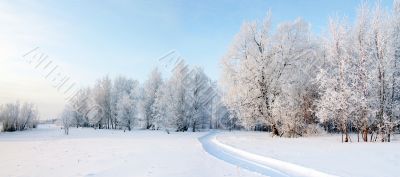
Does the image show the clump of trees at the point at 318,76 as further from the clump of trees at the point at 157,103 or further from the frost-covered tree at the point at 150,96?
the frost-covered tree at the point at 150,96

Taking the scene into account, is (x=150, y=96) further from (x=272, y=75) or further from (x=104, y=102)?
(x=272, y=75)

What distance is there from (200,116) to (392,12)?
38834mm

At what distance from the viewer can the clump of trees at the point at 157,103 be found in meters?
58.7

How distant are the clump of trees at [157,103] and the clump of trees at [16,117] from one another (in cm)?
1377

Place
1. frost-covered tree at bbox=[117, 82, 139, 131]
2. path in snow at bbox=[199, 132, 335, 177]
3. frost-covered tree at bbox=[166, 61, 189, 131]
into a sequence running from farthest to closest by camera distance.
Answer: frost-covered tree at bbox=[117, 82, 139, 131]
frost-covered tree at bbox=[166, 61, 189, 131]
path in snow at bbox=[199, 132, 335, 177]

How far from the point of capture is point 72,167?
Answer: 1552cm

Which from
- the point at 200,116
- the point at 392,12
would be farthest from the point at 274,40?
the point at 200,116

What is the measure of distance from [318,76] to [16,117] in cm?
8989

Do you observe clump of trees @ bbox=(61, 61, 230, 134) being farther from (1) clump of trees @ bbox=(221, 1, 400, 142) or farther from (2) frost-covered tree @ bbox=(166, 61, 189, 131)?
(1) clump of trees @ bbox=(221, 1, 400, 142)

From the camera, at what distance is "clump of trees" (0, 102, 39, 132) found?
88938 millimetres

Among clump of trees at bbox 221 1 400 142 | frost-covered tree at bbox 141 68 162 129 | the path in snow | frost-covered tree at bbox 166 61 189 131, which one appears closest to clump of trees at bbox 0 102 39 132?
frost-covered tree at bbox 141 68 162 129

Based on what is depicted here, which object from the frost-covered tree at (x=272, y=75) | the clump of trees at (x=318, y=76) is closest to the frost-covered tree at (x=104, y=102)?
the clump of trees at (x=318, y=76)

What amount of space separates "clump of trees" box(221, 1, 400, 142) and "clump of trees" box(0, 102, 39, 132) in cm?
7525

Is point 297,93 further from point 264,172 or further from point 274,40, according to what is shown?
point 264,172
